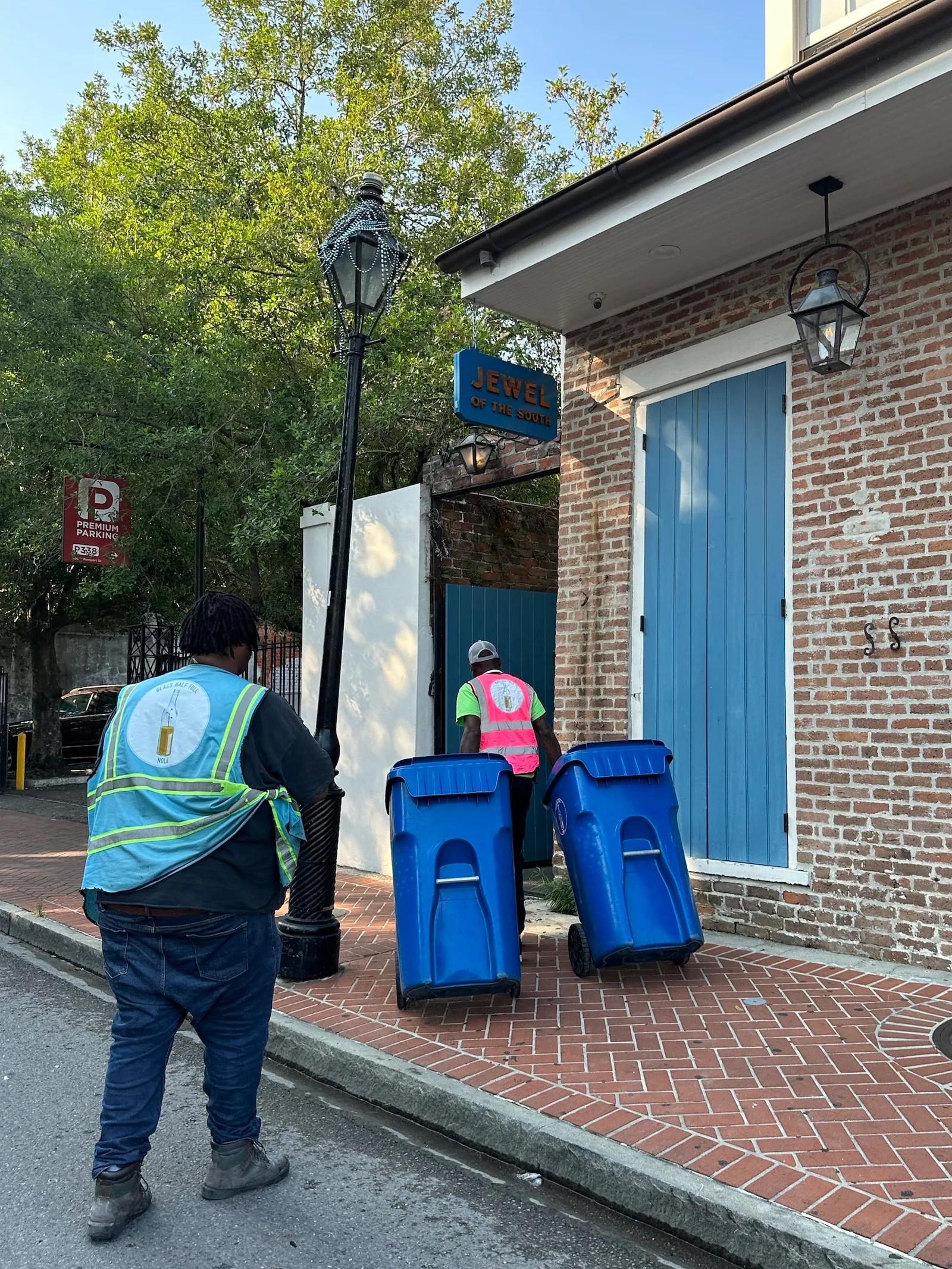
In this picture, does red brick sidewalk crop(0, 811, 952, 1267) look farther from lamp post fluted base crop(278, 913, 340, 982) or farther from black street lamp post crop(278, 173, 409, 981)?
black street lamp post crop(278, 173, 409, 981)

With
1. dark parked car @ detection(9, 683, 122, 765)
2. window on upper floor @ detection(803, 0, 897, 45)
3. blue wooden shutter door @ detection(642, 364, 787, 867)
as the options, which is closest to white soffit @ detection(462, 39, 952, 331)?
blue wooden shutter door @ detection(642, 364, 787, 867)

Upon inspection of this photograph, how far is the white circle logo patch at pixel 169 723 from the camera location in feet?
10.2

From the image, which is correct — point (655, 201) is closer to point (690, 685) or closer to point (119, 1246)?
point (690, 685)

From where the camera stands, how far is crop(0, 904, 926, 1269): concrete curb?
2.79 m

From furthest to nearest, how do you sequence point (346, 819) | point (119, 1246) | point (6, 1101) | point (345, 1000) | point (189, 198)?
point (189, 198) < point (346, 819) < point (345, 1000) < point (6, 1101) < point (119, 1246)

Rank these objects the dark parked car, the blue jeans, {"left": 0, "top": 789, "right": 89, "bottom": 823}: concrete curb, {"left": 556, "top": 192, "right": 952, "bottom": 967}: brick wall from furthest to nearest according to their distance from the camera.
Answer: the dark parked car, {"left": 0, "top": 789, "right": 89, "bottom": 823}: concrete curb, {"left": 556, "top": 192, "right": 952, "bottom": 967}: brick wall, the blue jeans

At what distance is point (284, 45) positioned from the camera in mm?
14969

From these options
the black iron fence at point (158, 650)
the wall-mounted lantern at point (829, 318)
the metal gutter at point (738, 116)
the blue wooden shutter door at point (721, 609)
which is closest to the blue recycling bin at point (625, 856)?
the blue wooden shutter door at point (721, 609)

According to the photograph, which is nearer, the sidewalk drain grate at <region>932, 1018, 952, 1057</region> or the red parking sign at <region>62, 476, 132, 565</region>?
the sidewalk drain grate at <region>932, 1018, 952, 1057</region>

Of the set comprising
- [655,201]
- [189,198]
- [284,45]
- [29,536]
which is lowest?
[29,536]

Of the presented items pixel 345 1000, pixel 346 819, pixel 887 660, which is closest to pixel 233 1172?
pixel 345 1000

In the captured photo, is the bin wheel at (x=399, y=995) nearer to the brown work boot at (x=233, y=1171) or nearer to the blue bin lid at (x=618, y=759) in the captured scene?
the blue bin lid at (x=618, y=759)

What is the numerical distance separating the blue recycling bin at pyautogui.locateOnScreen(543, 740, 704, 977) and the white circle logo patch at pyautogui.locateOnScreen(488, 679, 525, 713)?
741 mm

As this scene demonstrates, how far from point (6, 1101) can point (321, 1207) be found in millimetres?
1604
